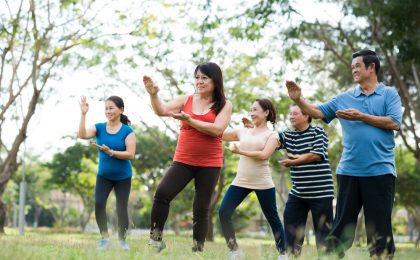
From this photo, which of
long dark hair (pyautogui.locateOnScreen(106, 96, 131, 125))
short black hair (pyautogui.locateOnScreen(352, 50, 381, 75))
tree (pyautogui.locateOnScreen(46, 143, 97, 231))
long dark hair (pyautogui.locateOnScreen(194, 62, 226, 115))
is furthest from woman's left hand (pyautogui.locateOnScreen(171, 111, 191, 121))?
tree (pyautogui.locateOnScreen(46, 143, 97, 231))

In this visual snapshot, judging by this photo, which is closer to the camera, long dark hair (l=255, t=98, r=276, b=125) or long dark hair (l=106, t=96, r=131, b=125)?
long dark hair (l=255, t=98, r=276, b=125)

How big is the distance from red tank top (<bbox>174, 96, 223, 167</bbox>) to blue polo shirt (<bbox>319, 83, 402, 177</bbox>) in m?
1.48

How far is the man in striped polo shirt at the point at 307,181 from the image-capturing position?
278 inches

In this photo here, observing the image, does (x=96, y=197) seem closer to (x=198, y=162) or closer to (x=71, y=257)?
(x=198, y=162)

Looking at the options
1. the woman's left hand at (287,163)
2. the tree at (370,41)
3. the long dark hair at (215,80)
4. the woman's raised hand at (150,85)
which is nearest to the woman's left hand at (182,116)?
the woman's raised hand at (150,85)

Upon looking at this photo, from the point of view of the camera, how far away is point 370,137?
221 inches

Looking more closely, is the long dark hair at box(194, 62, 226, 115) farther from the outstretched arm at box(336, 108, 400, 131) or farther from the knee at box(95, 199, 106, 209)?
the knee at box(95, 199, 106, 209)

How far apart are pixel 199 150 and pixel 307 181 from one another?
1.22m

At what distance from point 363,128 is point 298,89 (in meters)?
0.68

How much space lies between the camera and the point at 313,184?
7098mm

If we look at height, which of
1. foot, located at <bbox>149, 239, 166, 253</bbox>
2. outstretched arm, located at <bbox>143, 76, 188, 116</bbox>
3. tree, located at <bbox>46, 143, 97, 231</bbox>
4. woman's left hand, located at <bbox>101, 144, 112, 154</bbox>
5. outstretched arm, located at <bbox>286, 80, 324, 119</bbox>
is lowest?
foot, located at <bbox>149, 239, 166, 253</bbox>

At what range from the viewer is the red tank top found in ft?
22.5

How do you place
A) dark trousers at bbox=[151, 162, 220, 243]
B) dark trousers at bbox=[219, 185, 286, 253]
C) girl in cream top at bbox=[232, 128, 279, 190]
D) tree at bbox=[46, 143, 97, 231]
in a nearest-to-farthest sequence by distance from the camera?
1. dark trousers at bbox=[151, 162, 220, 243]
2. dark trousers at bbox=[219, 185, 286, 253]
3. girl in cream top at bbox=[232, 128, 279, 190]
4. tree at bbox=[46, 143, 97, 231]

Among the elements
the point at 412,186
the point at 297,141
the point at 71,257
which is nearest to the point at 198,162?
the point at 297,141
